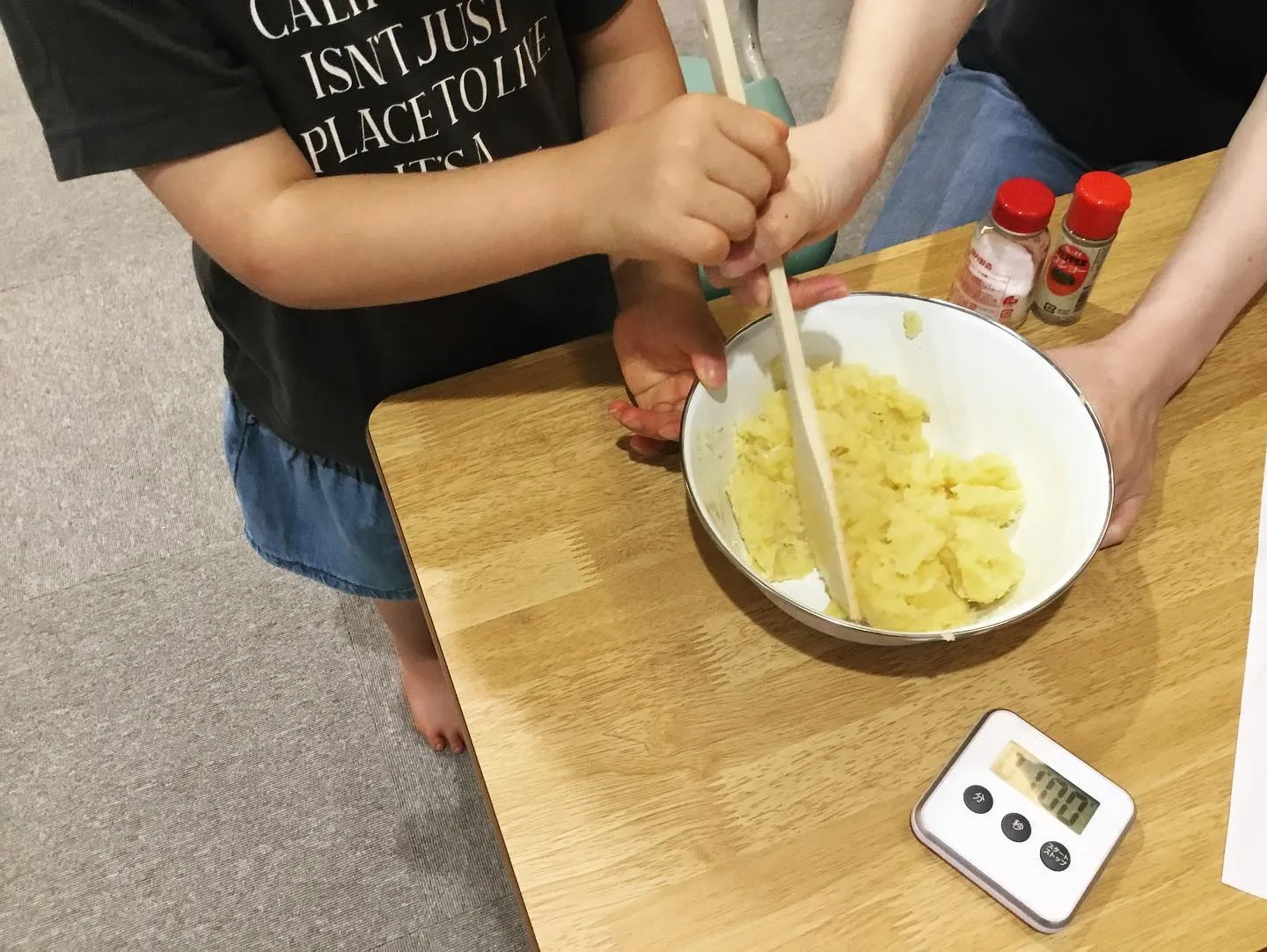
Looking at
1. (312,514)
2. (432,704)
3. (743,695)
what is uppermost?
(743,695)

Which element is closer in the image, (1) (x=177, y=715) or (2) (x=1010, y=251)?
(2) (x=1010, y=251)

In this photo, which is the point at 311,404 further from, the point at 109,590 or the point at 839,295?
the point at 109,590

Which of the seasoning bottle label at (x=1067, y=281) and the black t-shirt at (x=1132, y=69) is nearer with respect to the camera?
the seasoning bottle label at (x=1067, y=281)

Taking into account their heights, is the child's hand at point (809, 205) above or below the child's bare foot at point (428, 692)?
above

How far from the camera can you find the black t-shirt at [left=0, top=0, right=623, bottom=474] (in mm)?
490

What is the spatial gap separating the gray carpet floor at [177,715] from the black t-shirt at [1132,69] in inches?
40.0

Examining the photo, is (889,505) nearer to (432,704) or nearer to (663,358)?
(663,358)

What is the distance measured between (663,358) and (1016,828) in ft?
1.13

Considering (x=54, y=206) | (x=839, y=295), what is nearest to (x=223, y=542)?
(x=54, y=206)

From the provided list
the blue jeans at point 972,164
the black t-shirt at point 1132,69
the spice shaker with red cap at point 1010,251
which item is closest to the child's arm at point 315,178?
the spice shaker with red cap at point 1010,251

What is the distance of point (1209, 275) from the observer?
2.21 ft

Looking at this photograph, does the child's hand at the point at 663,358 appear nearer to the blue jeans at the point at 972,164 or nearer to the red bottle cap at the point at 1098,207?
the red bottle cap at the point at 1098,207

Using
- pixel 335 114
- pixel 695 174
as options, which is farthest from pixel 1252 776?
pixel 335 114

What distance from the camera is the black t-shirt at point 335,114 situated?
0.49 meters
